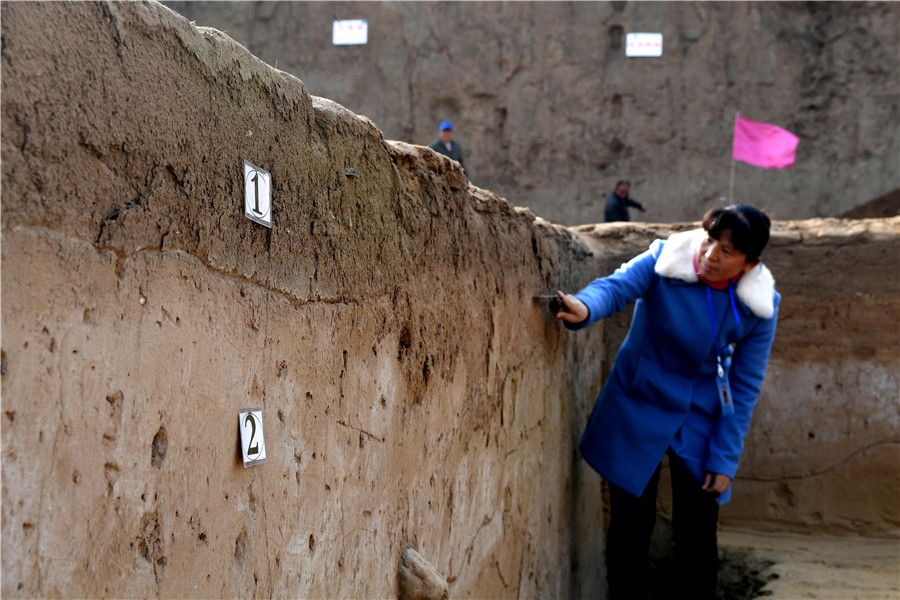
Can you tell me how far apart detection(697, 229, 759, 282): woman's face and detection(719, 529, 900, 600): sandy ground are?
1.32m

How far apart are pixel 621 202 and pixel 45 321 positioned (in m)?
7.52

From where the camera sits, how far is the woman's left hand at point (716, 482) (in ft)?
10.1

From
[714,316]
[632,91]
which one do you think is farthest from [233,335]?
[632,91]

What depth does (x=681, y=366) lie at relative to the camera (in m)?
3.14

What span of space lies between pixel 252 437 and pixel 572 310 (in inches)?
A: 62.2

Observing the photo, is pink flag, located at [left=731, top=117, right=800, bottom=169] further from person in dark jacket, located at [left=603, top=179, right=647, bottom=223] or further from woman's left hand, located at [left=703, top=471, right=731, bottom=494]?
woman's left hand, located at [left=703, top=471, right=731, bottom=494]

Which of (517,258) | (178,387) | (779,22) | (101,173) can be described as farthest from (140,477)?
(779,22)

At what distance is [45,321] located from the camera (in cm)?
108

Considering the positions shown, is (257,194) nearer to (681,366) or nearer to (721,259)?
(721,259)

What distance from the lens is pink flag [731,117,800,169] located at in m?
8.04

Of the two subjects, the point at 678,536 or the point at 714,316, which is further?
the point at 678,536

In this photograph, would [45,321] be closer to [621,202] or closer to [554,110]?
[621,202]

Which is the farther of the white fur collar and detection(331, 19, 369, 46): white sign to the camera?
detection(331, 19, 369, 46): white sign

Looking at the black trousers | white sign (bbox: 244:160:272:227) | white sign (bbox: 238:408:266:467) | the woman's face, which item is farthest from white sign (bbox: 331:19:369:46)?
white sign (bbox: 238:408:266:467)
